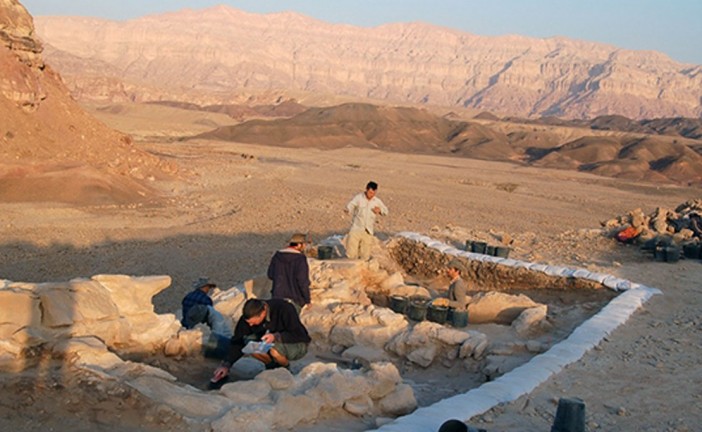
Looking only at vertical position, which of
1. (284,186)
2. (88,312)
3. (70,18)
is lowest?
(284,186)

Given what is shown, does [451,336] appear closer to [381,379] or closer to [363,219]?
[381,379]

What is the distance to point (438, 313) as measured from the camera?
9758mm

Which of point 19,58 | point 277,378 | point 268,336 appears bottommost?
point 277,378

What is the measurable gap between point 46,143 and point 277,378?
19.6 m

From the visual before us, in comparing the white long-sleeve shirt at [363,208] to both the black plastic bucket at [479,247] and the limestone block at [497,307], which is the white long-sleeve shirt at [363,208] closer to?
the limestone block at [497,307]

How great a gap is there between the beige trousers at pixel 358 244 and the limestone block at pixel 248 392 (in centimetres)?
561

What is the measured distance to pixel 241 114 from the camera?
86938 millimetres

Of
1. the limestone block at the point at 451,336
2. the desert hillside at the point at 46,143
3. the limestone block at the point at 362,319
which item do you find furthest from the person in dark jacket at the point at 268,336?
the desert hillside at the point at 46,143

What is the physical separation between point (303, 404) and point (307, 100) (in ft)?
318

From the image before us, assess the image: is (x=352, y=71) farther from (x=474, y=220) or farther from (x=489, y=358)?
(x=489, y=358)

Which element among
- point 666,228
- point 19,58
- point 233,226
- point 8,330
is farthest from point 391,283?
point 19,58

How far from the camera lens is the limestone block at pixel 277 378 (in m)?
5.95

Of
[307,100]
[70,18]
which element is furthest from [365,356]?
[70,18]

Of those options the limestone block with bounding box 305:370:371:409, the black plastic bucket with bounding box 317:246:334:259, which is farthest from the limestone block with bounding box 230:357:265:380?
the black plastic bucket with bounding box 317:246:334:259
